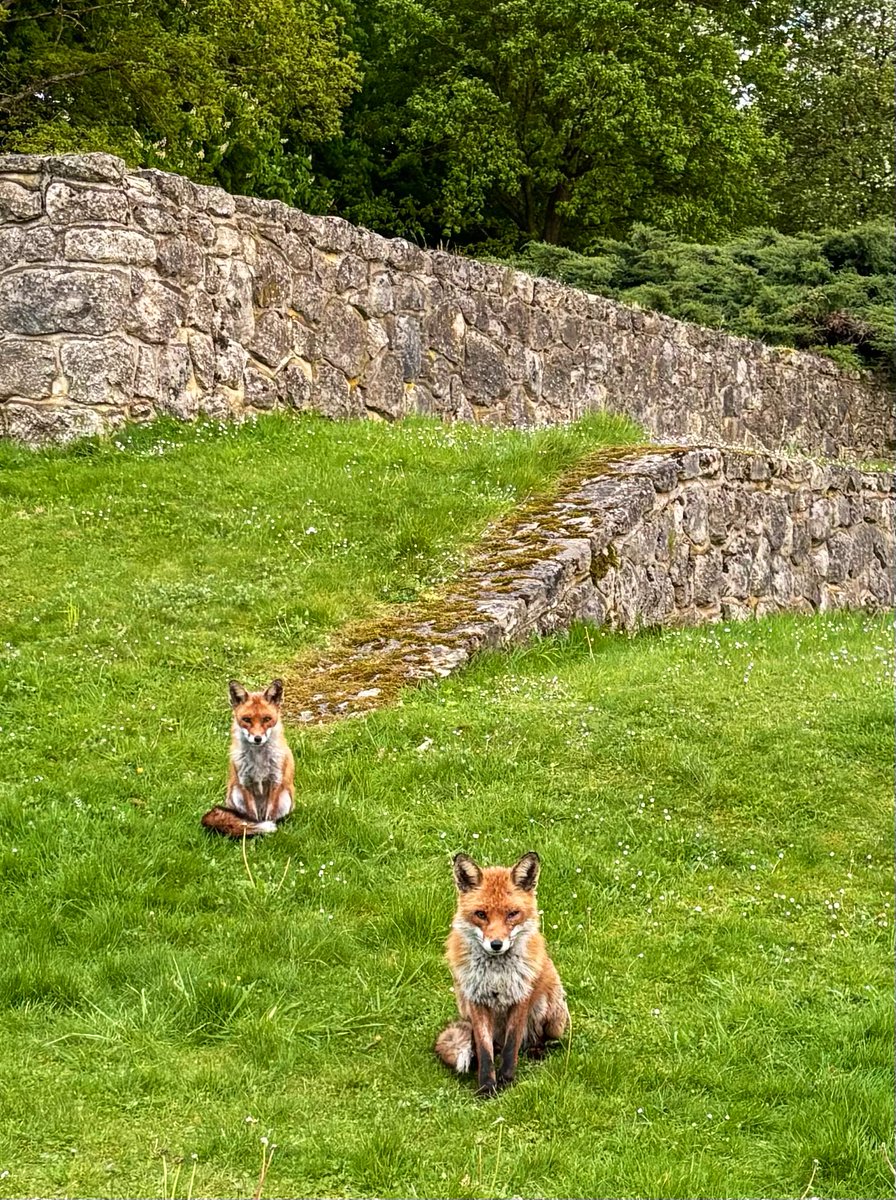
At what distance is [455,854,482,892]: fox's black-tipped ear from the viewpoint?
490cm

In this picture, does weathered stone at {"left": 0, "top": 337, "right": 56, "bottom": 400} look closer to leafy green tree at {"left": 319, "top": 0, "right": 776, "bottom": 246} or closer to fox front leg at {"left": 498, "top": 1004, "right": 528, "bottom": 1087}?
fox front leg at {"left": 498, "top": 1004, "right": 528, "bottom": 1087}

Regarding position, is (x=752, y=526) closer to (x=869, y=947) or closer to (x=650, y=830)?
(x=650, y=830)

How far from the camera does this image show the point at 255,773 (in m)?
7.07

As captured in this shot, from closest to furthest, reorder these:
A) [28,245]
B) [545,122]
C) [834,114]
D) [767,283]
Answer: [28,245], [767,283], [545,122], [834,114]

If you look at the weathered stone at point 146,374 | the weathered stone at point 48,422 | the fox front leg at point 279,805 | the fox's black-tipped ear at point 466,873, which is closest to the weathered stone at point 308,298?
the weathered stone at point 146,374

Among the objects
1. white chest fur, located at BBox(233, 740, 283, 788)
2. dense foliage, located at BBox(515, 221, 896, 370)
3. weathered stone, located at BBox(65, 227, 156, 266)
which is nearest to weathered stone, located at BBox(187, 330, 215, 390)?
weathered stone, located at BBox(65, 227, 156, 266)

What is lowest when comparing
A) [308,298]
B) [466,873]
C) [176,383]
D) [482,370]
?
[466,873]

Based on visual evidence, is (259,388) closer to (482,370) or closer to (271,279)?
(271,279)

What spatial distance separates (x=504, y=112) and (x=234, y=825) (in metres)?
28.7

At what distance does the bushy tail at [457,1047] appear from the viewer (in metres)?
5.05

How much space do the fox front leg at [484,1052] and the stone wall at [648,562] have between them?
14.0ft

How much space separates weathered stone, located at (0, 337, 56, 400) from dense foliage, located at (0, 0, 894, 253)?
10896 millimetres

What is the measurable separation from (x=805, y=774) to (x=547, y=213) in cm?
2886

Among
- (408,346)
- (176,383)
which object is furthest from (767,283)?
→ (176,383)
